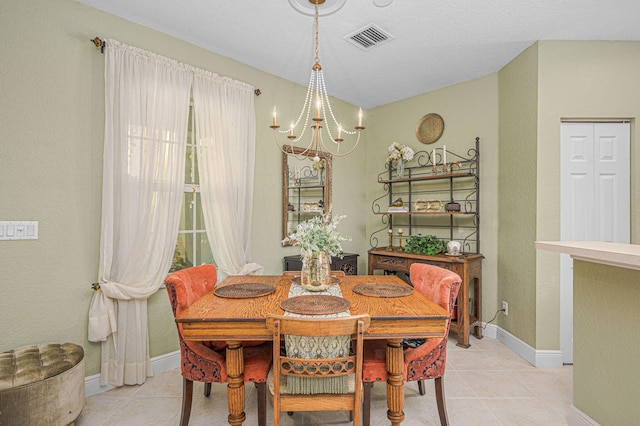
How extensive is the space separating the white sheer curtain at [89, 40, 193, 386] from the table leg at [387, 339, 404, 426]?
1.86 m

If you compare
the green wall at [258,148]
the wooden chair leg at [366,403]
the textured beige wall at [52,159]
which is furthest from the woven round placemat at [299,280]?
the textured beige wall at [52,159]

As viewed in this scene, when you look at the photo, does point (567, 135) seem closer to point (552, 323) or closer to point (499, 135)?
point (499, 135)

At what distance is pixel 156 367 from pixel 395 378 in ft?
6.64

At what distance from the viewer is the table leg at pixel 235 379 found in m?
1.63

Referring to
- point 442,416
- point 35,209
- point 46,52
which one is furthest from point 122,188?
point 442,416

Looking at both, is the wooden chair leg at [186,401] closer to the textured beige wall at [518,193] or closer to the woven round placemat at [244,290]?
the woven round placemat at [244,290]

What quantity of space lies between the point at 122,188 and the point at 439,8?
2665 millimetres

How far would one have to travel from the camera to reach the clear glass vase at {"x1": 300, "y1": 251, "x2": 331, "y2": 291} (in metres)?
2.05

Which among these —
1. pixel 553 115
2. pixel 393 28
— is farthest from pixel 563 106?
pixel 393 28

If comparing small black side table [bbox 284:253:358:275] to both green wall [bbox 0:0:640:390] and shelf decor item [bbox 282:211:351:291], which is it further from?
shelf decor item [bbox 282:211:351:291]

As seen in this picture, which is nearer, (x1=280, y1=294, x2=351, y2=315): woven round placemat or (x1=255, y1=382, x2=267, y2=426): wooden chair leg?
(x1=280, y1=294, x2=351, y2=315): woven round placemat

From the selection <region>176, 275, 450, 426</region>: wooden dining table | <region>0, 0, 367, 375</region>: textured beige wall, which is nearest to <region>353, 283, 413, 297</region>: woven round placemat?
<region>176, 275, 450, 426</region>: wooden dining table

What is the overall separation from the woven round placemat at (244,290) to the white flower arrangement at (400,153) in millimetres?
2491

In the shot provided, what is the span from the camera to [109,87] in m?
2.33
